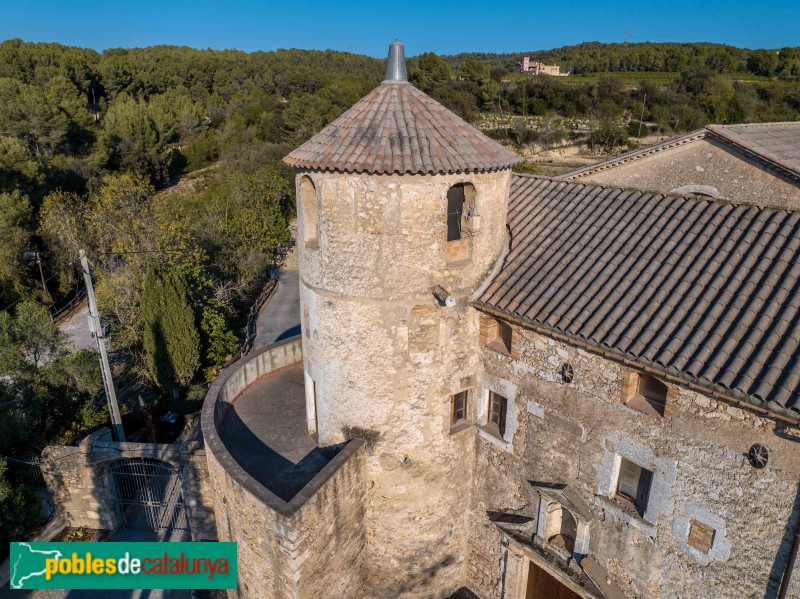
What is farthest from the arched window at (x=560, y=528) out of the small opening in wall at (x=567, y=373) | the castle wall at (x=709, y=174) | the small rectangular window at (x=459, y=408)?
the castle wall at (x=709, y=174)

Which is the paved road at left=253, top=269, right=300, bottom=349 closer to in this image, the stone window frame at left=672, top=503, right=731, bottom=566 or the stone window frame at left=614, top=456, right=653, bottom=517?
the stone window frame at left=614, top=456, right=653, bottom=517

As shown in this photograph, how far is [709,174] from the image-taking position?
2025cm

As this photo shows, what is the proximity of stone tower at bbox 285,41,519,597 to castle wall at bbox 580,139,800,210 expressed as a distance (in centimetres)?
903

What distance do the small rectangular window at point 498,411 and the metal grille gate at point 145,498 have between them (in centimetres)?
1031

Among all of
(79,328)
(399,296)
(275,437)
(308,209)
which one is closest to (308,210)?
(308,209)

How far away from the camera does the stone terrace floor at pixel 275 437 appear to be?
12.6 meters

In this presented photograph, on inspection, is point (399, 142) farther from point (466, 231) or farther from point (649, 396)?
point (649, 396)

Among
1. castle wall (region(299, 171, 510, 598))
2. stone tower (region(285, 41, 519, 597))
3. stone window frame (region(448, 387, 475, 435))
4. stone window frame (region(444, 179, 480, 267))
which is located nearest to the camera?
stone tower (region(285, 41, 519, 597))

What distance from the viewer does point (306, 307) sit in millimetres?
12562

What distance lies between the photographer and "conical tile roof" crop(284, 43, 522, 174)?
33.5 ft

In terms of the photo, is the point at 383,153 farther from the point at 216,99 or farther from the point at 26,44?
the point at 26,44

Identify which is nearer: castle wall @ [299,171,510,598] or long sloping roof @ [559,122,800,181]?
castle wall @ [299,171,510,598]

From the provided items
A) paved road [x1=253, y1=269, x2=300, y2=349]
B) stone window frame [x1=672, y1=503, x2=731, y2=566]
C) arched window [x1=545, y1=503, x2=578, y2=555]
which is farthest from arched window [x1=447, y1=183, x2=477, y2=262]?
paved road [x1=253, y1=269, x2=300, y2=349]

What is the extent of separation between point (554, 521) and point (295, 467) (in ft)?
19.3
